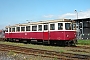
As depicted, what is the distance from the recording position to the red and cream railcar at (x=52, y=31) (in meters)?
24.4

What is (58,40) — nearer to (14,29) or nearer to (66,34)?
(66,34)

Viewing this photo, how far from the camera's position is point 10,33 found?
36.2 metres

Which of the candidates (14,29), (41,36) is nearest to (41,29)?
(41,36)

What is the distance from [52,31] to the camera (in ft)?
83.2

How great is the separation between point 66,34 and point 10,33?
1447 cm

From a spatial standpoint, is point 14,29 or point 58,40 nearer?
point 58,40

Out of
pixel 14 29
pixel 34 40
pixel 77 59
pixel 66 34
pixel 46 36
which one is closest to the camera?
pixel 77 59

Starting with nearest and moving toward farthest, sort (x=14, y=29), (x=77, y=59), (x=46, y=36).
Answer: (x=77, y=59), (x=46, y=36), (x=14, y=29)

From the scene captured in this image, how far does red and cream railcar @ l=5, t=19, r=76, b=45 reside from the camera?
24.4 m

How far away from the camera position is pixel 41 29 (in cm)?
2725

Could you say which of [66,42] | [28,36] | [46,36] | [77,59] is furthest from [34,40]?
[77,59]

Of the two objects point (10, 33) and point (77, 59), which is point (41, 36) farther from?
point (77, 59)

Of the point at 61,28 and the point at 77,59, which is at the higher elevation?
the point at 61,28

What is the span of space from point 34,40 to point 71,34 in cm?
677
